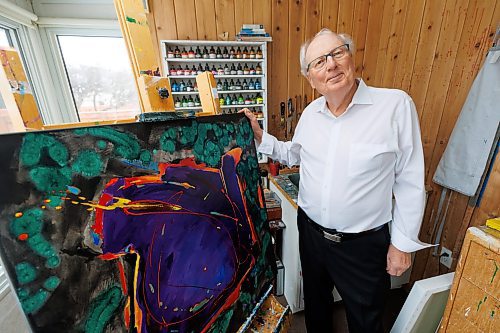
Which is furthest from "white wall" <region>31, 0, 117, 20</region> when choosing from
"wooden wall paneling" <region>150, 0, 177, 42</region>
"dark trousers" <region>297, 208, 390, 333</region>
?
"dark trousers" <region>297, 208, 390, 333</region>

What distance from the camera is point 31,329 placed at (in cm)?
42

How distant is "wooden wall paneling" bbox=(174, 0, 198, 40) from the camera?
1808 mm

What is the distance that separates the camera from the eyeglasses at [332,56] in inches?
33.4

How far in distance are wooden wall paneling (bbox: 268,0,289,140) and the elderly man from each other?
3.68 feet

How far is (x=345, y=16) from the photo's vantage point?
2012 millimetres

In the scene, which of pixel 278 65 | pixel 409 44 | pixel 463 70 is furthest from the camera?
pixel 278 65

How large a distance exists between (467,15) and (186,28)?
183cm

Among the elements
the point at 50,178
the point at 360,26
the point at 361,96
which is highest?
the point at 360,26

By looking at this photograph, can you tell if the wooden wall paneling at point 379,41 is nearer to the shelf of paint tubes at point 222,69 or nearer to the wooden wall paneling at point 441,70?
the wooden wall paneling at point 441,70

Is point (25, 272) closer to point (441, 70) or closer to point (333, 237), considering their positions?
point (333, 237)

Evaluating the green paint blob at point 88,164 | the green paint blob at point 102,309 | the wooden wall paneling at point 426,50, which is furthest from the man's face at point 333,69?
the wooden wall paneling at point 426,50

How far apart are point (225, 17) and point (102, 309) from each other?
2.06 meters

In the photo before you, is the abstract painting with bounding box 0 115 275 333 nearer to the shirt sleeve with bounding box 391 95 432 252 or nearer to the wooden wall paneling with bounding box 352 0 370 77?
the shirt sleeve with bounding box 391 95 432 252

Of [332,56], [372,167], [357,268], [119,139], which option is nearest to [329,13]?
[332,56]
